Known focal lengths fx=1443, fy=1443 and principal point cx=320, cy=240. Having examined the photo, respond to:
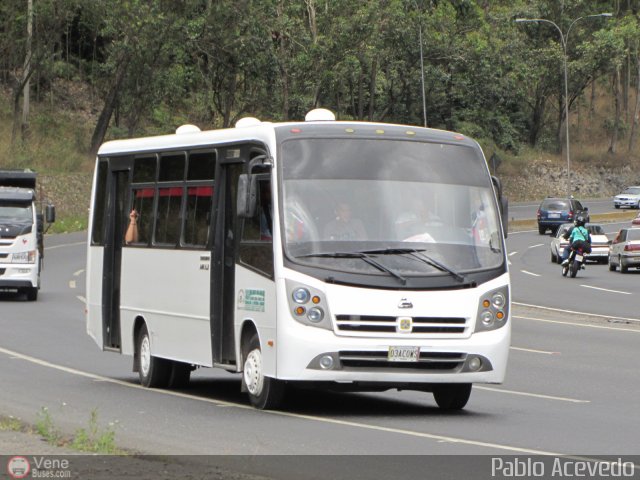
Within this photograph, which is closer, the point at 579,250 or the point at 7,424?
the point at 7,424

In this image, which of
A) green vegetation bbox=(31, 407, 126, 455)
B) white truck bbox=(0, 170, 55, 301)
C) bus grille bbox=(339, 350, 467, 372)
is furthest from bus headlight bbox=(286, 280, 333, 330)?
→ white truck bbox=(0, 170, 55, 301)

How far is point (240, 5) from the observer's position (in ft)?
227

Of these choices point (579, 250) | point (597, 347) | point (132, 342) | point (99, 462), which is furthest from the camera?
point (579, 250)

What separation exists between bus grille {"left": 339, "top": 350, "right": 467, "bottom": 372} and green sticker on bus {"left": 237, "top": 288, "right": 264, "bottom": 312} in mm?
1020

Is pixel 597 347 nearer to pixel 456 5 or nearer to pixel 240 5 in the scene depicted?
pixel 240 5

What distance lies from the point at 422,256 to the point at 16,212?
67.6 ft

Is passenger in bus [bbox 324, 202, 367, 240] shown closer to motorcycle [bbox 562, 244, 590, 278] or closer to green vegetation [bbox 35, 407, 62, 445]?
green vegetation [bbox 35, 407, 62, 445]

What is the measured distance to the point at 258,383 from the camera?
12953 mm

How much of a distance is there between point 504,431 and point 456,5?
3218 inches

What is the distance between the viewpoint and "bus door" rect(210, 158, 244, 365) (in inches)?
544

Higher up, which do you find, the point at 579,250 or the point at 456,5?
the point at 456,5

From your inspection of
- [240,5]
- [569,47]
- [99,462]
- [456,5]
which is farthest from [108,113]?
[99,462]

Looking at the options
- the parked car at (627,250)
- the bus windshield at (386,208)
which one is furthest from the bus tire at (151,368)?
the parked car at (627,250)

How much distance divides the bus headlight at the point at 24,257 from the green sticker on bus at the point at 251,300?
19.1 m
